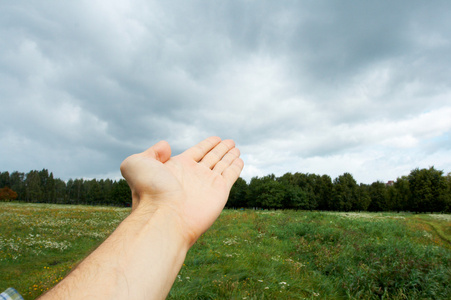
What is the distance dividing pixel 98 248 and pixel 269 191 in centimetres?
6034

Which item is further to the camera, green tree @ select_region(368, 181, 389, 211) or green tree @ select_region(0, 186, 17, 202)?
green tree @ select_region(0, 186, 17, 202)

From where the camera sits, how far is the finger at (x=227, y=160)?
3143 mm

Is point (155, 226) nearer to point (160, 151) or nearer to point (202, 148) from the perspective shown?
point (160, 151)

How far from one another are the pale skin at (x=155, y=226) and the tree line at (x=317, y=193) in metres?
53.5

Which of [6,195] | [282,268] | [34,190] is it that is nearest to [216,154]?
[282,268]

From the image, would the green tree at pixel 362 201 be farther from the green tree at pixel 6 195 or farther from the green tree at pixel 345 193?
the green tree at pixel 6 195

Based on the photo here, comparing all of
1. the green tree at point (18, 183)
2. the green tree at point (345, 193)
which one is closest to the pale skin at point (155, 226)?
the green tree at point (345, 193)

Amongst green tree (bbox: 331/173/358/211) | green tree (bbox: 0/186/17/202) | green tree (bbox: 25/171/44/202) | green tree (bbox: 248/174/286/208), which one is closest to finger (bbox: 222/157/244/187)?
green tree (bbox: 248/174/286/208)

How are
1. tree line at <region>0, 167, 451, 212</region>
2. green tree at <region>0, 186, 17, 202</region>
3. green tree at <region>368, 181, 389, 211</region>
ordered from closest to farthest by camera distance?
tree line at <region>0, 167, 451, 212</region>
green tree at <region>368, 181, 389, 211</region>
green tree at <region>0, 186, 17, 202</region>

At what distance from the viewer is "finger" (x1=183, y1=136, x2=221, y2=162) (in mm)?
3172

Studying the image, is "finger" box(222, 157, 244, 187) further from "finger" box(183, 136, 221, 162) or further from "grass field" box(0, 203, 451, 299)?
"grass field" box(0, 203, 451, 299)

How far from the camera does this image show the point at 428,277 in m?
6.41

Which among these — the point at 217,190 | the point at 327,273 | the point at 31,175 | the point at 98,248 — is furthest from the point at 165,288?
the point at 31,175

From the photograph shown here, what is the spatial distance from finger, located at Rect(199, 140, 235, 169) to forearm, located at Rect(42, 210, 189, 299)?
114 centimetres
